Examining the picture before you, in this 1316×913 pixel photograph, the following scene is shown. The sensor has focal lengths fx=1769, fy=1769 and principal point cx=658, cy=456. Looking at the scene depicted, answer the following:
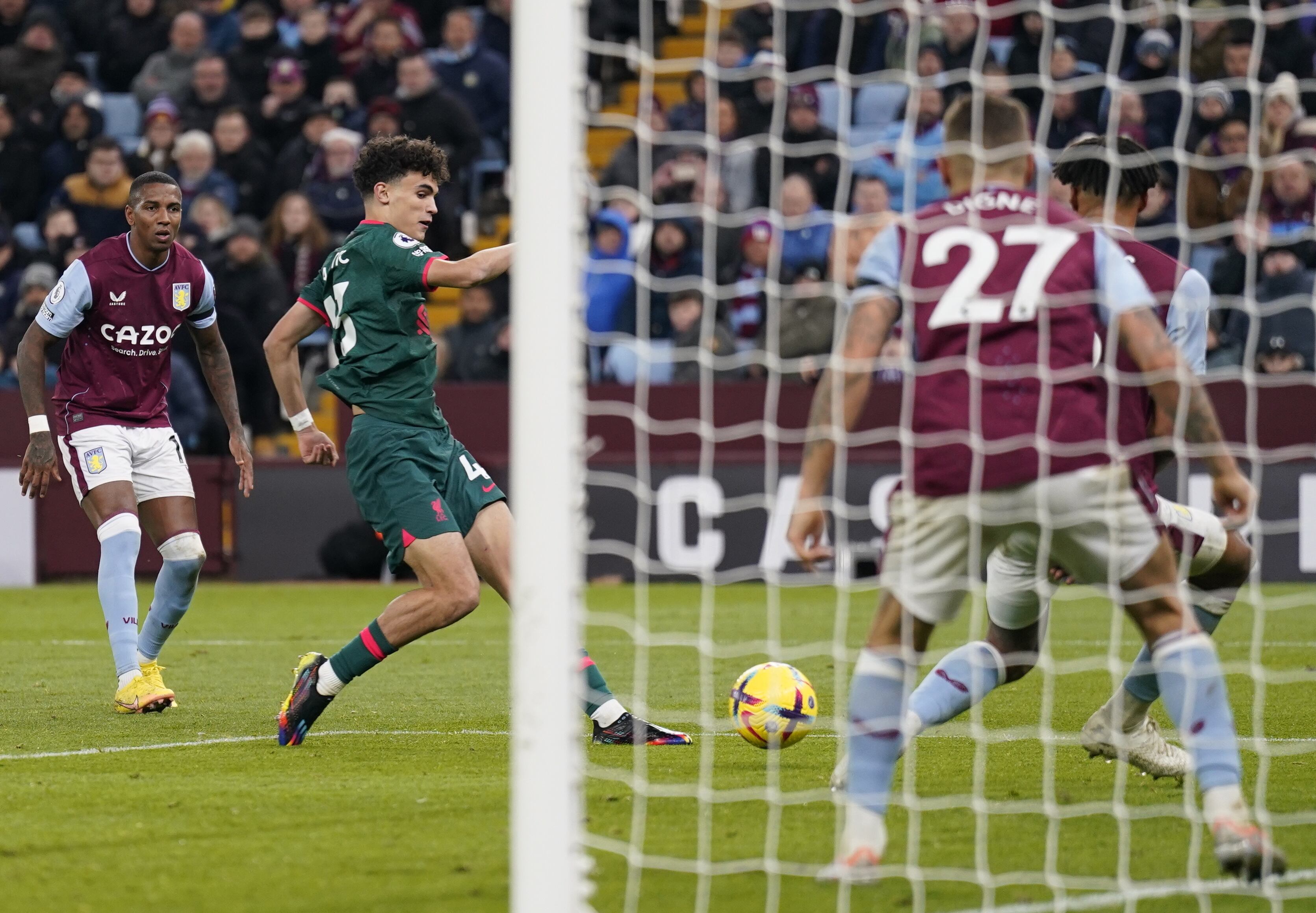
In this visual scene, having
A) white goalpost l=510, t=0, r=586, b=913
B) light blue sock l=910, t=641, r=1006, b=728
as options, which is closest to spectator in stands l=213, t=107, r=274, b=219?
light blue sock l=910, t=641, r=1006, b=728

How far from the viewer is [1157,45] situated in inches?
559

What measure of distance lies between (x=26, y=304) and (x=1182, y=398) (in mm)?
12624

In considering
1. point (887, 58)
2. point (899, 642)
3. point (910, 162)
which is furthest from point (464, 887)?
point (887, 58)

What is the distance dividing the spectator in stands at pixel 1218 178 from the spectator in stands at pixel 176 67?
33.1 feet

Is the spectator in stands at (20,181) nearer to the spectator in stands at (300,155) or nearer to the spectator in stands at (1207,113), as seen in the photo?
the spectator in stands at (300,155)

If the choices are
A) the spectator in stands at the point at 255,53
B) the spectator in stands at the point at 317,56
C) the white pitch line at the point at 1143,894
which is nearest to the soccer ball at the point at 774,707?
the white pitch line at the point at 1143,894

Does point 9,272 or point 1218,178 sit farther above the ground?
point 1218,178

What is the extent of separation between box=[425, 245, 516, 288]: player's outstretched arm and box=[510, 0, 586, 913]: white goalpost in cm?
157

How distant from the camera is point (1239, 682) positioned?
8.21 metres

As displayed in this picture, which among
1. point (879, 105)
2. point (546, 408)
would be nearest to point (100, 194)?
point (879, 105)

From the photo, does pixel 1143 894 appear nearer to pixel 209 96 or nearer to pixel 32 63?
pixel 209 96

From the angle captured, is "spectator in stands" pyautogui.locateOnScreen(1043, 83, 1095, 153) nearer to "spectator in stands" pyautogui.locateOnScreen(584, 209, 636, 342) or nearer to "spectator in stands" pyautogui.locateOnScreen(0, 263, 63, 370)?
"spectator in stands" pyautogui.locateOnScreen(584, 209, 636, 342)

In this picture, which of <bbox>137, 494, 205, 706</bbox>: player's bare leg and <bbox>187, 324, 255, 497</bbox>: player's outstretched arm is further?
<bbox>187, 324, 255, 497</bbox>: player's outstretched arm

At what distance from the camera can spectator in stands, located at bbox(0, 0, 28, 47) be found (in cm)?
1884
